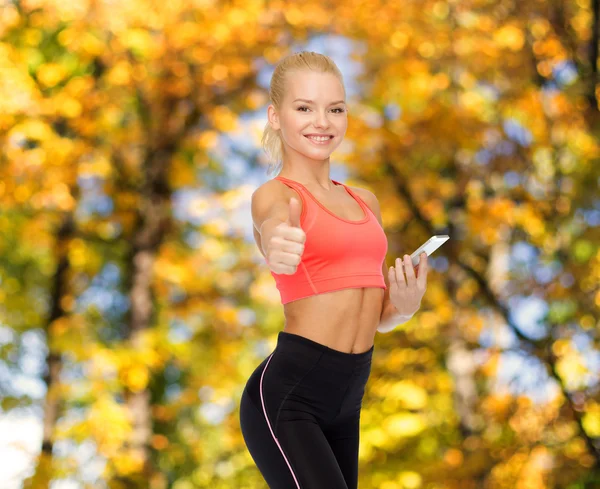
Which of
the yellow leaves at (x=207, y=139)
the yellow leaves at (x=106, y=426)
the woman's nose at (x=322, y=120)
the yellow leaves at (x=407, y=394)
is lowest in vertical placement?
the woman's nose at (x=322, y=120)

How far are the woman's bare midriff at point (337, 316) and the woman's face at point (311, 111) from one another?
6.2 inches

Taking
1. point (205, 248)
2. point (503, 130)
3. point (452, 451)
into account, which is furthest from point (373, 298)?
point (205, 248)

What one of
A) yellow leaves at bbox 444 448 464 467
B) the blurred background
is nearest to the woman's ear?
the blurred background

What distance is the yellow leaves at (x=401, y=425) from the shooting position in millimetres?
7770

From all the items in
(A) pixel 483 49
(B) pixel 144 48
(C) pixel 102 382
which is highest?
(B) pixel 144 48

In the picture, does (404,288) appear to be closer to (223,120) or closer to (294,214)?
(294,214)

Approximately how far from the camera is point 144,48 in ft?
26.9

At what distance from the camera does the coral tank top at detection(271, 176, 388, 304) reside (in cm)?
220

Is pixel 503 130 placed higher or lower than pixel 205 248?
lower

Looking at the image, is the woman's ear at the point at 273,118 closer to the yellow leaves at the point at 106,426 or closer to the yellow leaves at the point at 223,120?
the yellow leaves at the point at 106,426

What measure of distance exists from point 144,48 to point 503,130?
3854mm

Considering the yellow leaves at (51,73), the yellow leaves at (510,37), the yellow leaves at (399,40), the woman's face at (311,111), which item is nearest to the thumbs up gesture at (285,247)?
the woman's face at (311,111)

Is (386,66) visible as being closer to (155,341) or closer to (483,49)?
(483,49)

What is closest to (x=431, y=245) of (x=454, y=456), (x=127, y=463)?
(x=454, y=456)
